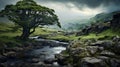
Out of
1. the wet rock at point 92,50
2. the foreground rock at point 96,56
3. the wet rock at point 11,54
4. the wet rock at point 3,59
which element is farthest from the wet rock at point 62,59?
the wet rock at point 11,54

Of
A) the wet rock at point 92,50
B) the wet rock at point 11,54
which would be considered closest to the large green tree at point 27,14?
the wet rock at point 11,54

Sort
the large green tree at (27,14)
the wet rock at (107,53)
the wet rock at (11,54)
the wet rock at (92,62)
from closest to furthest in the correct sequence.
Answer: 1. the wet rock at (92,62)
2. the wet rock at (107,53)
3. the wet rock at (11,54)
4. the large green tree at (27,14)

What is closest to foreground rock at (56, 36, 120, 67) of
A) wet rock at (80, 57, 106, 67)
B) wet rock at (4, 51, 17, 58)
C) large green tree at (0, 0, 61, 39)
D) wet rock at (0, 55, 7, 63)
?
wet rock at (80, 57, 106, 67)

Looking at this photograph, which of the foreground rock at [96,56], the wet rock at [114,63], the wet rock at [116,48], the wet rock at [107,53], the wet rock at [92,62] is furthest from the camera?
the wet rock at [116,48]

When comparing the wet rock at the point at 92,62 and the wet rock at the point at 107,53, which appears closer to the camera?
the wet rock at the point at 92,62

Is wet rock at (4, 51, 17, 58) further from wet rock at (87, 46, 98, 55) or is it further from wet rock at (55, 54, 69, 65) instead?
wet rock at (87, 46, 98, 55)

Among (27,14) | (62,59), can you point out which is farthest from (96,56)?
(27,14)

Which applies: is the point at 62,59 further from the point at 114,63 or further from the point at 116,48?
the point at 114,63

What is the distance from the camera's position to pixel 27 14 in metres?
104

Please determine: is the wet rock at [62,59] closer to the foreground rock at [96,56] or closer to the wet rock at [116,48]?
the foreground rock at [96,56]

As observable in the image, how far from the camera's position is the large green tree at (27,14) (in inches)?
3971

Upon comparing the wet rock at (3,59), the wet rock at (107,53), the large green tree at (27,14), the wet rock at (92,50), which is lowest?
the wet rock at (3,59)

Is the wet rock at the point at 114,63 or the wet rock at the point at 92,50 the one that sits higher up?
the wet rock at the point at 92,50

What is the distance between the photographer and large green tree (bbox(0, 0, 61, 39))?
331 ft
